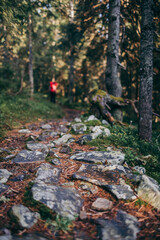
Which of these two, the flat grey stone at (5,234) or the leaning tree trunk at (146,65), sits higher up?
the leaning tree trunk at (146,65)

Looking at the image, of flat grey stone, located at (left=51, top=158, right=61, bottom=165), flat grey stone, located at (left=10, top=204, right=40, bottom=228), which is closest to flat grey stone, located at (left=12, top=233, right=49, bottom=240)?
flat grey stone, located at (left=10, top=204, right=40, bottom=228)

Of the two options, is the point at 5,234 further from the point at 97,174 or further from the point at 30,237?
the point at 97,174

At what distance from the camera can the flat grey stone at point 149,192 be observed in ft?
7.85

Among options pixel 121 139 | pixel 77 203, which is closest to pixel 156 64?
pixel 121 139

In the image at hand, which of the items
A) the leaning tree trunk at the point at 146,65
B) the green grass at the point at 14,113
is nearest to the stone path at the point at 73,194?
the leaning tree trunk at the point at 146,65

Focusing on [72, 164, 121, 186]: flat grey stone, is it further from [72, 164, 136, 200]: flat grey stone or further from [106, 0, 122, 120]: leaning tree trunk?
[106, 0, 122, 120]: leaning tree trunk

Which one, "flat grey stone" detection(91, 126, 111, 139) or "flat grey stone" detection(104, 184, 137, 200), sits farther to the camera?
"flat grey stone" detection(91, 126, 111, 139)

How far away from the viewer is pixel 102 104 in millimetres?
7316

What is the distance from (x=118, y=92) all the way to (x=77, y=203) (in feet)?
22.1

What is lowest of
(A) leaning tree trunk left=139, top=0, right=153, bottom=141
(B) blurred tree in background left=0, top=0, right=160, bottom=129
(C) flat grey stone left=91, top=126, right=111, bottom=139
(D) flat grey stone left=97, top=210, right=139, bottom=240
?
(D) flat grey stone left=97, top=210, right=139, bottom=240

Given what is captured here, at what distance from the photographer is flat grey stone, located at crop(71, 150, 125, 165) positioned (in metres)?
3.40

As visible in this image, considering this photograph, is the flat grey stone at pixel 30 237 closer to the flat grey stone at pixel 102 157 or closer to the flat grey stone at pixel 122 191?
the flat grey stone at pixel 122 191

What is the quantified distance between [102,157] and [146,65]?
11.7 feet

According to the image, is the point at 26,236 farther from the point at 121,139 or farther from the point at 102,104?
the point at 102,104
